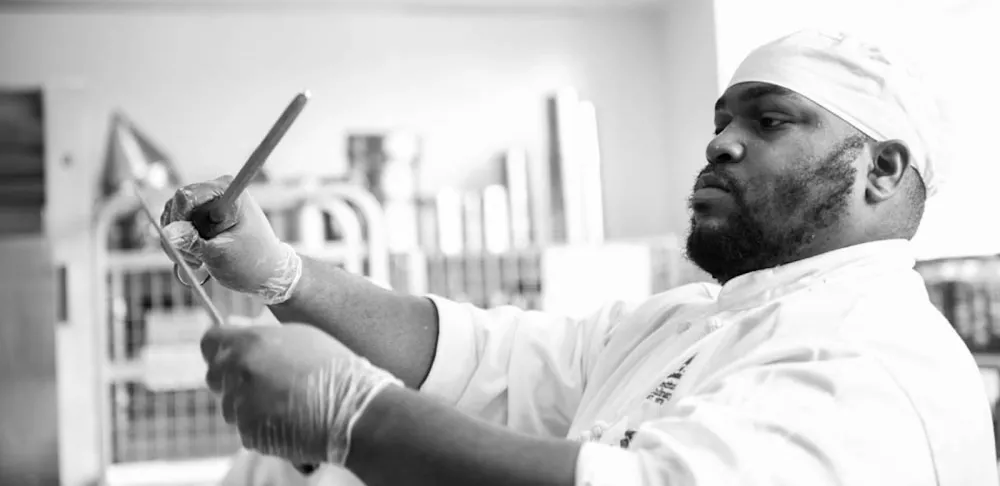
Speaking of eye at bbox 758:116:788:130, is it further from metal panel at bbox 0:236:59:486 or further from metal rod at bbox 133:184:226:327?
metal panel at bbox 0:236:59:486

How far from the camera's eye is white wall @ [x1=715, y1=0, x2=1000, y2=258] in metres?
1.46

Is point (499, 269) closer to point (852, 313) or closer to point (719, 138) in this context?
point (719, 138)

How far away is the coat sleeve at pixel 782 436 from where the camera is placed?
0.81m

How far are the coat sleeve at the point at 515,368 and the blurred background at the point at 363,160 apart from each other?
1.77 ft

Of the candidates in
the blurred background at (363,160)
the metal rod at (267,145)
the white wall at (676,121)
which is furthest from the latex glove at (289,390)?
the white wall at (676,121)

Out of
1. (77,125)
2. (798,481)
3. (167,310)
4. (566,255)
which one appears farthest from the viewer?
(566,255)

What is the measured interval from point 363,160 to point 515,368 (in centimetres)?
261

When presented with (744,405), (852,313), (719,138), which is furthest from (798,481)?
(719,138)

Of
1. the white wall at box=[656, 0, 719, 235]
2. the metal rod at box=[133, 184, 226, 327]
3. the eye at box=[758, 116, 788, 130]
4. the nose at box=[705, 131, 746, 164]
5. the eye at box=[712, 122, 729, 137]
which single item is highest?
the white wall at box=[656, 0, 719, 235]

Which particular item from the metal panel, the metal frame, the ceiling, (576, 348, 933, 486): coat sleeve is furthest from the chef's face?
the ceiling

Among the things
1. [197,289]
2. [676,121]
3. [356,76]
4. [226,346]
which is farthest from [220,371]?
[676,121]

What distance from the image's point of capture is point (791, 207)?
119 centimetres

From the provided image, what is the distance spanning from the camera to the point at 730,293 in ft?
3.99

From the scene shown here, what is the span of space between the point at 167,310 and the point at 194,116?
5.01 feet
